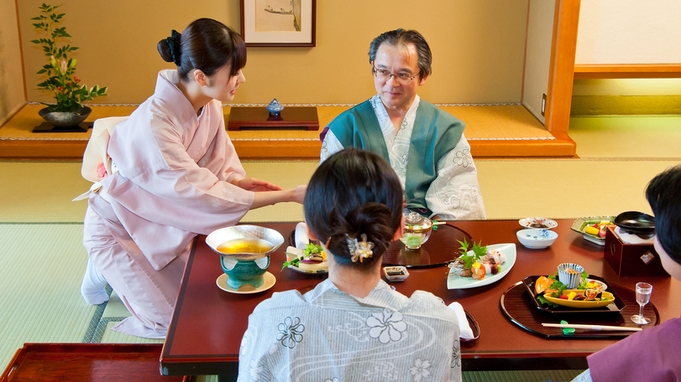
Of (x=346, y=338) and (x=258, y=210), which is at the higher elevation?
(x=346, y=338)

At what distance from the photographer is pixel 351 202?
141cm

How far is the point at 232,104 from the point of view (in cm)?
602

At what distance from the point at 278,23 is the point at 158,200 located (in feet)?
10.8

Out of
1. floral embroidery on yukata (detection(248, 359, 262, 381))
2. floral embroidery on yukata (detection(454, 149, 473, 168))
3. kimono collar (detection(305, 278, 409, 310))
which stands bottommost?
floral embroidery on yukata (detection(248, 359, 262, 381))

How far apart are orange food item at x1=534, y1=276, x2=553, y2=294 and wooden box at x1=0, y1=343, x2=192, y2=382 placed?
3.50ft

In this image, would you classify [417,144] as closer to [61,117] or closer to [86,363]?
[86,363]

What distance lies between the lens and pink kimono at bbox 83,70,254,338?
2.66 metres

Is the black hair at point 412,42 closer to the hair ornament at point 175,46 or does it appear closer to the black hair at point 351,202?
the hair ornament at point 175,46

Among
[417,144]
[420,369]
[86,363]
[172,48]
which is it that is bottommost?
[86,363]

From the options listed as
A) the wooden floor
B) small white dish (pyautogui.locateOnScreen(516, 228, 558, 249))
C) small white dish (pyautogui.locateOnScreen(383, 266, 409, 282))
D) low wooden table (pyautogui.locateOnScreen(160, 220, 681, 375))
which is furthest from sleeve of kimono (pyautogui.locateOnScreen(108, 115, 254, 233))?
the wooden floor

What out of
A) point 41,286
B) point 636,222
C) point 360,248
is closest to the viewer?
Result: point 360,248

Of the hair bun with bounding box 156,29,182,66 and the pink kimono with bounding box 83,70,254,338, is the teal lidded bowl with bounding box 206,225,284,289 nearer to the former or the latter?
the pink kimono with bounding box 83,70,254,338

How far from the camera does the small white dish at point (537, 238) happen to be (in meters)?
2.39

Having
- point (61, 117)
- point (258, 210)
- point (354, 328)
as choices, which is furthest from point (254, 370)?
point (61, 117)
